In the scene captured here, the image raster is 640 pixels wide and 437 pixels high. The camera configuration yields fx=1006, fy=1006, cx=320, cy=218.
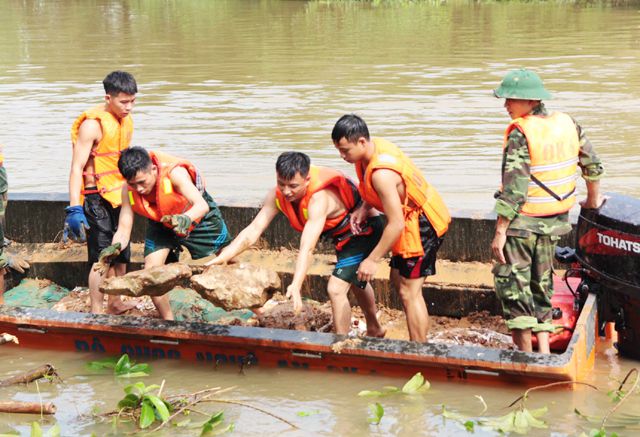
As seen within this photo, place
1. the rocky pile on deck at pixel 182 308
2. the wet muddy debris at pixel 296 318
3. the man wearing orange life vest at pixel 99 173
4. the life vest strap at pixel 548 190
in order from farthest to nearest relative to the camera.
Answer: the rocky pile on deck at pixel 182 308 → the man wearing orange life vest at pixel 99 173 → the wet muddy debris at pixel 296 318 → the life vest strap at pixel 548 190

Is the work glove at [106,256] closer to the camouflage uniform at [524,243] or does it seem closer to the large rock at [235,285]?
the large rock at [235,285]

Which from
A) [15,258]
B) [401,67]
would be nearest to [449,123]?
[401,67]

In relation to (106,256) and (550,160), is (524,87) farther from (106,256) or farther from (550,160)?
(106,256)

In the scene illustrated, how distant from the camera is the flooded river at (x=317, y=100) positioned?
5438 millimetres

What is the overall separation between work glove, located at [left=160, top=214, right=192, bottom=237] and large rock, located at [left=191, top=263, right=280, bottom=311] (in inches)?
11.6

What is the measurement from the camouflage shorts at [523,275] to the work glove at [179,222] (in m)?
1.77

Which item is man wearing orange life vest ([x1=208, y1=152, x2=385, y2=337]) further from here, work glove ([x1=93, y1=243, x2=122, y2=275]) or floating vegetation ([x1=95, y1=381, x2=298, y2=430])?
floating vegetation ([x1=95, y1=381, x2=298, y2=430])

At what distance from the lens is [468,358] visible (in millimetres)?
5203

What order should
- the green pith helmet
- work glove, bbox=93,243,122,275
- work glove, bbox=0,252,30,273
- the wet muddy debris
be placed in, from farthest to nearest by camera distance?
work glove, bbox=0,252,30,273 → the wet muddy debris → work glove, bbox=93,243,122,275 → the green pith helmet

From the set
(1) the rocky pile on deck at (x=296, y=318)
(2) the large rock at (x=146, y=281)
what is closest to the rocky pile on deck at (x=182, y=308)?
(1) the rocky pile on deck at (x=296, y=318)

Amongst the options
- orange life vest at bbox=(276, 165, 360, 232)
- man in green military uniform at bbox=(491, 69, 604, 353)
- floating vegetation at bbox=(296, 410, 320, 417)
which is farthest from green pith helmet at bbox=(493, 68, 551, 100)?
floating vegetation at bbox=(296, 410, 320, 417)

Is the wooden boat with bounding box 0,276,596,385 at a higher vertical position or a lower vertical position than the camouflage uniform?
lower

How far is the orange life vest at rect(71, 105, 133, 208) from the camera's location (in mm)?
6543

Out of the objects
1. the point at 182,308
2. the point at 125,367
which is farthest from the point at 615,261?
Answer: the point at 182,308
